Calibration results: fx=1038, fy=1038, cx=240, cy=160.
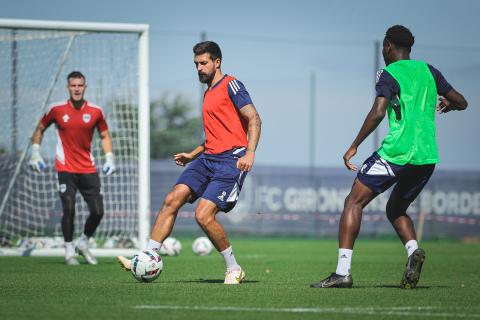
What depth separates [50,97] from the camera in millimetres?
17641

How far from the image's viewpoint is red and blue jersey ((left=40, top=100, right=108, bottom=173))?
46.2 feet

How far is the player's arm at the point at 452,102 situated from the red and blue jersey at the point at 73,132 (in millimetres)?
6024

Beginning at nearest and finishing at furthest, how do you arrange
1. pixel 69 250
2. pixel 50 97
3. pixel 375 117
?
1. pixel 375 117
2. pixel 69 250
3. pixel 50 97

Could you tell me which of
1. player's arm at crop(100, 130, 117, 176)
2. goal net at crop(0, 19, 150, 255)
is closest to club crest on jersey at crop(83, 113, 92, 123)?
player's arm at crop(100, 130, 117, 176)

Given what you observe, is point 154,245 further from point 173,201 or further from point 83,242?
point 83,242

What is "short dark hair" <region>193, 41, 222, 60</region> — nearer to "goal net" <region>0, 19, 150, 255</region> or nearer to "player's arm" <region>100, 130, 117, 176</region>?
"player's arm" <region>100, 130, 117, 176</region>

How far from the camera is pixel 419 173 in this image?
9.20 meters

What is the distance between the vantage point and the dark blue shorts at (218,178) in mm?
9469

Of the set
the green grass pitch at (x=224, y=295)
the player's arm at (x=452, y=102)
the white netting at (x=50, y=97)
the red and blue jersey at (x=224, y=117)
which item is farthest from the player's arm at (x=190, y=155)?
the white netting at (x=50, y=97)

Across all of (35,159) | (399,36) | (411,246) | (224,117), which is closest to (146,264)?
(224,117)

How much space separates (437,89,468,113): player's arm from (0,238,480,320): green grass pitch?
1.64m

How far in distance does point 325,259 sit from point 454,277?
4.92 m

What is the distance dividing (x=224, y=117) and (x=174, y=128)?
3100 centimetres

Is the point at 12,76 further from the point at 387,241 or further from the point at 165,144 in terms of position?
the point at 165,144
